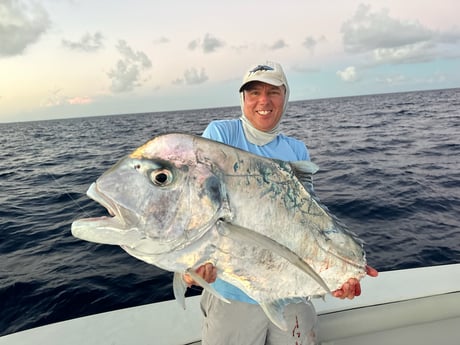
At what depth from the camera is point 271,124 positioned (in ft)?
9.23

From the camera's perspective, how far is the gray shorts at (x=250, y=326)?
250 cm

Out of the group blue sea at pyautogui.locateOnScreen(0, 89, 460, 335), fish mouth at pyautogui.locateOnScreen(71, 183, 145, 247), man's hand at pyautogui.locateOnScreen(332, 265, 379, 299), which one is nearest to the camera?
fish mouth at pyautogui.locateOnScreen(71, 183, 145, 247)

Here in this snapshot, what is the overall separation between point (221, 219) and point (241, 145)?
3.78ft

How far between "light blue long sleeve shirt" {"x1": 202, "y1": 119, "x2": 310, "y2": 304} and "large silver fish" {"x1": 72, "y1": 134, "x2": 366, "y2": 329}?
1.72 ft

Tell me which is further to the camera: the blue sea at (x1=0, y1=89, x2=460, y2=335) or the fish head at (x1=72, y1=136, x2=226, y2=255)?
the blue sea at (x1=0, y1=89, x2=460, y2=335)

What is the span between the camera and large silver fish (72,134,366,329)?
155 cm

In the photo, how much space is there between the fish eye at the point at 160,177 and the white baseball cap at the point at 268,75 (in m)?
1.43

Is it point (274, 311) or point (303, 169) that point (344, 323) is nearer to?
point (274, 311)

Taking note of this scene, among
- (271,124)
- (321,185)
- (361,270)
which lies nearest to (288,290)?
(361,270)

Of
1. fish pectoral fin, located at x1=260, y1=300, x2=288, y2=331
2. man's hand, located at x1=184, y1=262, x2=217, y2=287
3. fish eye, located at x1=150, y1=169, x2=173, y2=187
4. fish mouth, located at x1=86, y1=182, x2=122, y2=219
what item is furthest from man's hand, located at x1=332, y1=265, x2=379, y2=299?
fish mouth, located at x1=86, y1=182, x2=122, y2=219

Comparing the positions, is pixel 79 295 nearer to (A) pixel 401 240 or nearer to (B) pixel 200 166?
(B) pixel 200 166

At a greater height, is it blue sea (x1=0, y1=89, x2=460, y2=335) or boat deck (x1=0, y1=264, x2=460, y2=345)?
boat deck (x1=0, y1=264, x2=460, y2=345)

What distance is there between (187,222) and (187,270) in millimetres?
275

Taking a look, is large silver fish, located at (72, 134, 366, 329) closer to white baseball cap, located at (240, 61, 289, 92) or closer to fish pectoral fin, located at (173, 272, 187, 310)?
fish pectoral fin, located at (173, 272, 187, 310)
